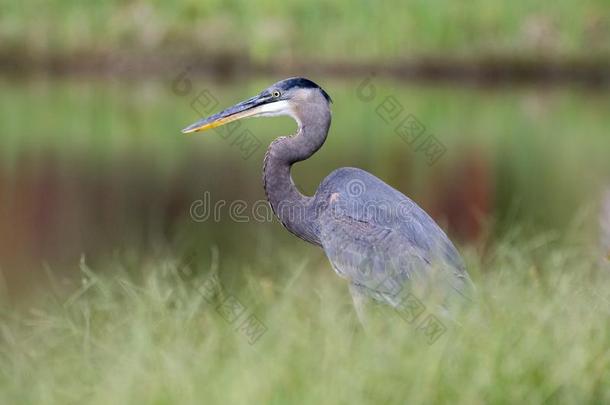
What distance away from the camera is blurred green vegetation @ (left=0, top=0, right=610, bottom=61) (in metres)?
22.8

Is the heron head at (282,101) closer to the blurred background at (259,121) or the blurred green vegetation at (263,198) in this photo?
the blurred green vegetation at (263,198)

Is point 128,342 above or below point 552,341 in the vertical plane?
above

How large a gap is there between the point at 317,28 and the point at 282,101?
16866 mm

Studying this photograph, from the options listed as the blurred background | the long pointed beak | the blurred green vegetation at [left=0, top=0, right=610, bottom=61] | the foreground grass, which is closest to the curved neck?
the long pointed beak

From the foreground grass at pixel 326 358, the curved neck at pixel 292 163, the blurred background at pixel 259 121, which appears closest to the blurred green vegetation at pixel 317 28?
the blurred background at pixel 259 121

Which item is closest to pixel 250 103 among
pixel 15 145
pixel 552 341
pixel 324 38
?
pixel 552 341

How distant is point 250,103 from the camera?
6055mm

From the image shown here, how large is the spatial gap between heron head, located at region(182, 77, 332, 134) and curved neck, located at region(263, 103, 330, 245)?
0.04 meters

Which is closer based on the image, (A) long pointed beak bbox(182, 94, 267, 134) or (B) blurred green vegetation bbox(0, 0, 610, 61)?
(A) long pointed beak bbox(182, 94, 267, 134)

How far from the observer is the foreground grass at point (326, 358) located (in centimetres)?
380

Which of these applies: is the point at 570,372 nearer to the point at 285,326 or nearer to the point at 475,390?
the point at 475,390

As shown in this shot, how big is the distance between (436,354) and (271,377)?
1.68ft

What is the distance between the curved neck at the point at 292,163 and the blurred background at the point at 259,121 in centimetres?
251

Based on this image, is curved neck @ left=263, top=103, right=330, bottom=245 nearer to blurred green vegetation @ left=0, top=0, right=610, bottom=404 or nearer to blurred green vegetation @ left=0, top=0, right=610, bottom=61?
blurred green vegetation @ left=0, top=0, right=610, bottom=404
